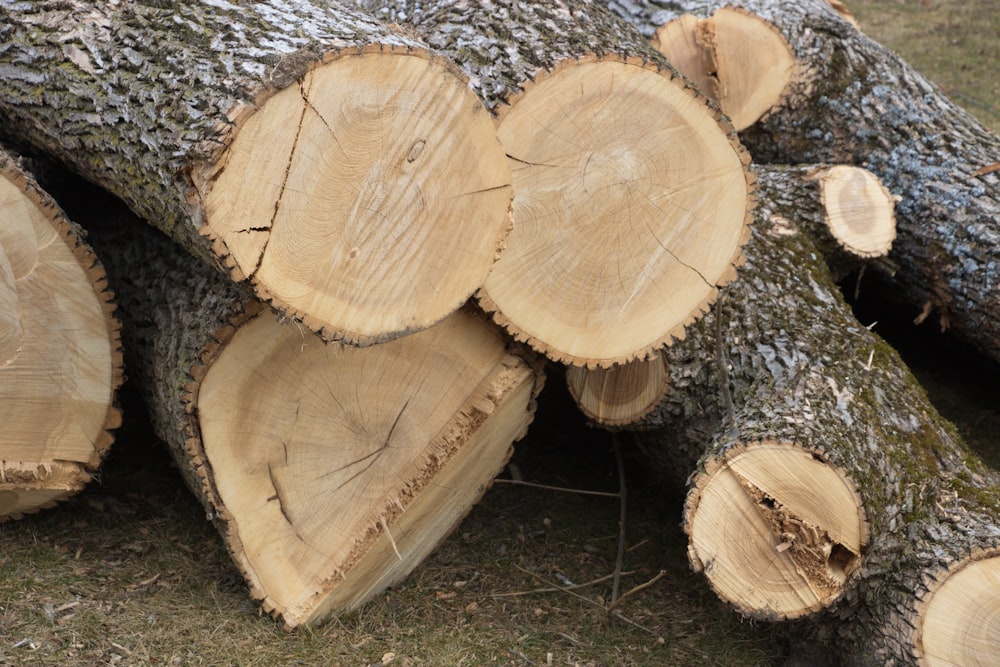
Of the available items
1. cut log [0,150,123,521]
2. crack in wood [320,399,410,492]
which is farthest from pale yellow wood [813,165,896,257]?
cut log [0,150,123,521]

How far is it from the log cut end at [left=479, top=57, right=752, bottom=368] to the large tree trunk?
54.8 inches

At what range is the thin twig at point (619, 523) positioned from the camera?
326 centimetres

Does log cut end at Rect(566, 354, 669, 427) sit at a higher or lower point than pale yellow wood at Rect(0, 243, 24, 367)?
higher

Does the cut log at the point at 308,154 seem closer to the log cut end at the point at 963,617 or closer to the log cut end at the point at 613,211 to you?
the log cut end at the point at 613,211

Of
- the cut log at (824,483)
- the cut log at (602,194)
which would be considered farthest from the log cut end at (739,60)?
the cut log at (602,194)

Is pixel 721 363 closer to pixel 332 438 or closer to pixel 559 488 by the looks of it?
pixel 559 488

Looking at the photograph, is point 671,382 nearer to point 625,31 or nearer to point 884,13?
point 625,31

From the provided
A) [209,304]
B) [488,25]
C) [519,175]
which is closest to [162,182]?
[209,304]

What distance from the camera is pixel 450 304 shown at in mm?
2506

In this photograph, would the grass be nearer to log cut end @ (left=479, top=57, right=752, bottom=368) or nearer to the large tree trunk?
log cut end @ (left=479, top=57, right=752, bottom=368)

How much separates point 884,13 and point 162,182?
7657mm

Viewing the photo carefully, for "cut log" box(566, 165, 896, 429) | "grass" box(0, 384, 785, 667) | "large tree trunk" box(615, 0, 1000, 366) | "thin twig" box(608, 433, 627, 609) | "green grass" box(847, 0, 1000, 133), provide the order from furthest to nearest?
1. "green grass" box(847, 0, 1000, 133)
2. "large tree trunk" box(615, 0, 1000, 366)
3. "cut log" box(566, 165, 896, 429)
4. "thin twig" box(608, 433, 627, 609)
5. "grass" box(0, 384, 785, 667)

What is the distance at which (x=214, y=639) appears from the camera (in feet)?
9.18

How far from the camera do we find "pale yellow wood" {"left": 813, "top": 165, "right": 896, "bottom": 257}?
358 centimetres
